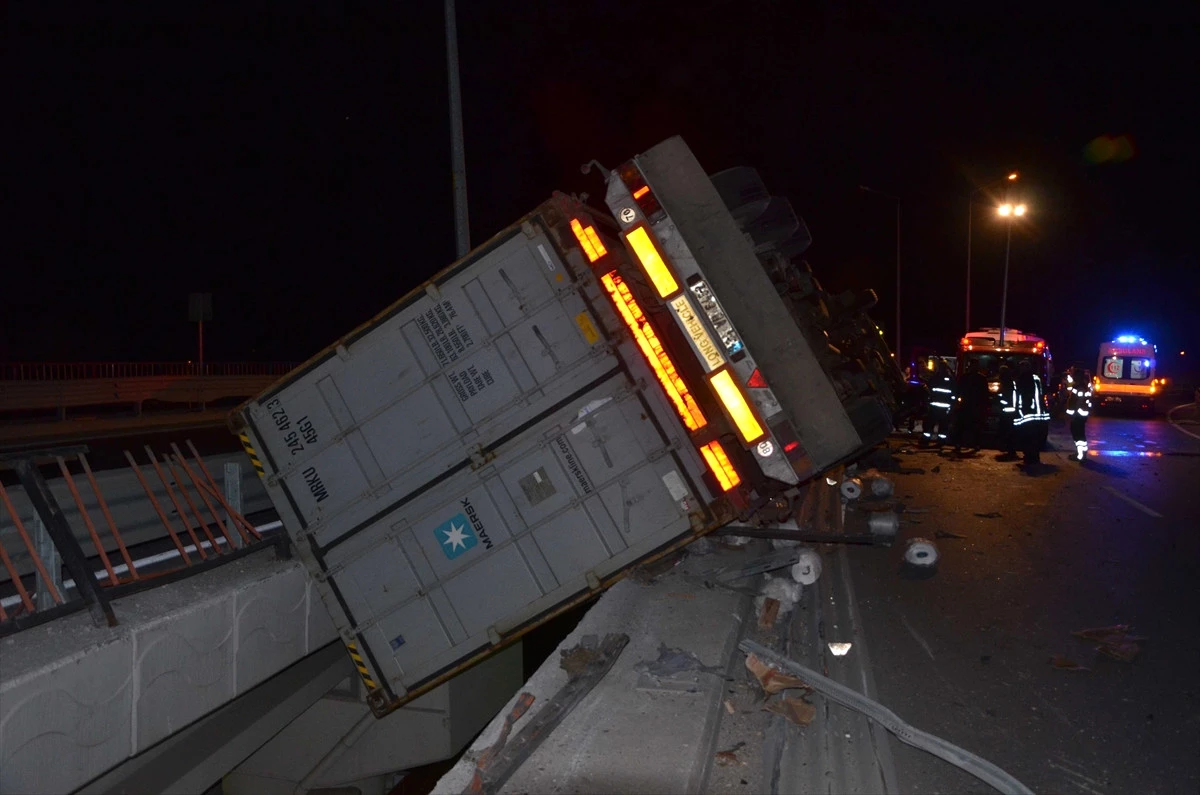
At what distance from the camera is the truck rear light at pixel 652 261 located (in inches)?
242

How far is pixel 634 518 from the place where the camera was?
5.85 m

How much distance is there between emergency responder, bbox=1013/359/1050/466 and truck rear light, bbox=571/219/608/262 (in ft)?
36.7

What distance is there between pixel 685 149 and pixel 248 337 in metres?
47.3

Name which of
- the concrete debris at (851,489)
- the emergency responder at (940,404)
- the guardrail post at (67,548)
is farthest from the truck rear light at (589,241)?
the emergency responder at (940,404)

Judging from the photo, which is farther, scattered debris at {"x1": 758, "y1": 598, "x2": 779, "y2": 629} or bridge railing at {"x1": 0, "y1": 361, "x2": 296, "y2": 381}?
bridge railing at {"x1": 0, "y1": 361, "x2": 296, "y2": 381}

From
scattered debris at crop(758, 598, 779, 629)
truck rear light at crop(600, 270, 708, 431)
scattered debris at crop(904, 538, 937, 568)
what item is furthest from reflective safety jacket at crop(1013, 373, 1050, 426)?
truck rear light at crop(600, 270, 708, 431)

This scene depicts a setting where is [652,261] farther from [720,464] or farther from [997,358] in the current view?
[997,358]

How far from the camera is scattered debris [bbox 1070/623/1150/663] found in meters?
6.04

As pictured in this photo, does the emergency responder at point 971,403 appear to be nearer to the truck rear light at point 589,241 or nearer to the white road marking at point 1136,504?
the white road marking at point 1136,504

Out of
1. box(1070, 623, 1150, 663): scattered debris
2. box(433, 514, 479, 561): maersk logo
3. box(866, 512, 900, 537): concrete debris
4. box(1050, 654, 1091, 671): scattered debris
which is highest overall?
box(433, 514, 479, 561): maersk logo

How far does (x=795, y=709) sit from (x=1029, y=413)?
12002 mm

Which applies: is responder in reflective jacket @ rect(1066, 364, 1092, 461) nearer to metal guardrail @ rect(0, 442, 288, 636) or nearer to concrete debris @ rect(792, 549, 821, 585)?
concrete debris @ rect(792, 549, 821, 585)

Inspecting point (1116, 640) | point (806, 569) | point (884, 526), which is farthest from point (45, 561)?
point (884, 526)

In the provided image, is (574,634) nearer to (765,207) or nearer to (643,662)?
(643,662)
